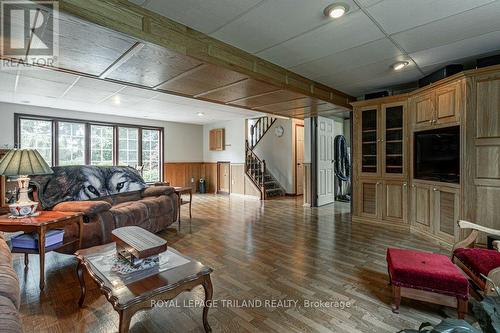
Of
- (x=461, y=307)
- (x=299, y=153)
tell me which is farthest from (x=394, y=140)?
(x=299, y=153)

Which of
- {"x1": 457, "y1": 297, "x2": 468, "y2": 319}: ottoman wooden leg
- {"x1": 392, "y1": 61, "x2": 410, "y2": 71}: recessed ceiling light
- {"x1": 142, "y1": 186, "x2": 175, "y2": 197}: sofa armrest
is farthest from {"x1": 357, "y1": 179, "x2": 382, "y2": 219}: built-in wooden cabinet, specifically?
{"x1": 142, "y1": 186, "x2": 175, "y2": 197}: sofa armrest

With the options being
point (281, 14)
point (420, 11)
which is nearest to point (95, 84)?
point (281, 14)

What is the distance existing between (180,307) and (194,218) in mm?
3062

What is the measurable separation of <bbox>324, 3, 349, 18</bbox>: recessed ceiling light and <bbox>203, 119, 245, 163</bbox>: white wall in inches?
232

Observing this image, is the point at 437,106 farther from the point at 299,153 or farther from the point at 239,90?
the point at 299,153

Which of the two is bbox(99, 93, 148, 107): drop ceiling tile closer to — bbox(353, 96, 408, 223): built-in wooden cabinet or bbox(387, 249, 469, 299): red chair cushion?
bbox(353, 96, 408, 223): built-in wooden cabinet

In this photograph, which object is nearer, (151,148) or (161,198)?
(161,198)

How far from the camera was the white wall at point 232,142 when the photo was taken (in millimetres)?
8102

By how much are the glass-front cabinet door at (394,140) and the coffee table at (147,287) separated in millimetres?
3926

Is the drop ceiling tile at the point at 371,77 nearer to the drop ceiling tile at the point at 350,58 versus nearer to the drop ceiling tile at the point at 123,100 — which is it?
the drop ceiling tile at the point at 350,58

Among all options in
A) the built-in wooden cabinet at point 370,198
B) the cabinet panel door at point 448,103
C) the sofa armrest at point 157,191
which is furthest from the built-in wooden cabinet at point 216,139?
the cabinet panel door at point 448,103

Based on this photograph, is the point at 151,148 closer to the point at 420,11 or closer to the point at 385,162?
the point at 385,162

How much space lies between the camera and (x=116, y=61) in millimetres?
2680

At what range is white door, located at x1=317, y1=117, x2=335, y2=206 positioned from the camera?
6191 millimetres
